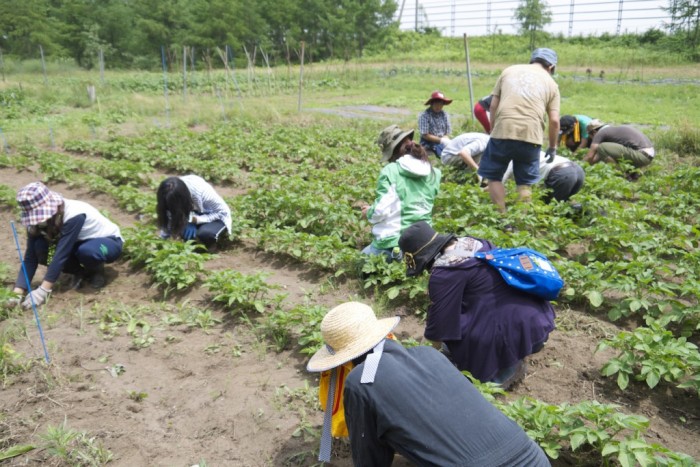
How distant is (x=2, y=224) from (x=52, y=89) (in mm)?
14207

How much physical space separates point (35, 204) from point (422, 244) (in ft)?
11.0

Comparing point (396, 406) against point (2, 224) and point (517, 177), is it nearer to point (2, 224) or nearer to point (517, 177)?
point (517, 177)

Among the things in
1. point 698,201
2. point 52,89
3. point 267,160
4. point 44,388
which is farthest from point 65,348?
point 52,89

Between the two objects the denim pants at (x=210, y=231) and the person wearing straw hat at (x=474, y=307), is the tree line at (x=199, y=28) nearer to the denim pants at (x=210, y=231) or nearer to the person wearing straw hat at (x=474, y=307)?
the denim pants at (x=210, y=231)

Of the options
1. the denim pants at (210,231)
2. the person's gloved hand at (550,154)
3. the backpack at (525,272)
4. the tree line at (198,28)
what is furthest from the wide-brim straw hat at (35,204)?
the tree line at (198,28)

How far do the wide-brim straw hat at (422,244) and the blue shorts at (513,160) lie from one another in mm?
2640

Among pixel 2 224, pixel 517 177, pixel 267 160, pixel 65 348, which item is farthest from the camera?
pixel 267 160

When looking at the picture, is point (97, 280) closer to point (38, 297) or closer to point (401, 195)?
point (38, 297)

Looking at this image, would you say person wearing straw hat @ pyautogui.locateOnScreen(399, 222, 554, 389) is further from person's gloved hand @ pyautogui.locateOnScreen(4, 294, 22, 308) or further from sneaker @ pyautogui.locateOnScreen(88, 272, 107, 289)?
person's gloved hand @ pyautogui.locateOnScreen(4, 294, 22, 308)

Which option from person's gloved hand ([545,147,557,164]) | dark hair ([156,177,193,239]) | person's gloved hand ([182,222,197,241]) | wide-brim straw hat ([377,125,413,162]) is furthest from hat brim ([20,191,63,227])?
person's gloved hand ([545,147,557,164])

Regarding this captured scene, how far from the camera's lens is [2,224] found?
679 centimetres

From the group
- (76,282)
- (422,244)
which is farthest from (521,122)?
(76,282)

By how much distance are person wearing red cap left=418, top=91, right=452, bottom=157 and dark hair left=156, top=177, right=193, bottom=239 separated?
13.8ft

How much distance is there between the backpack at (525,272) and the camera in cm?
282
